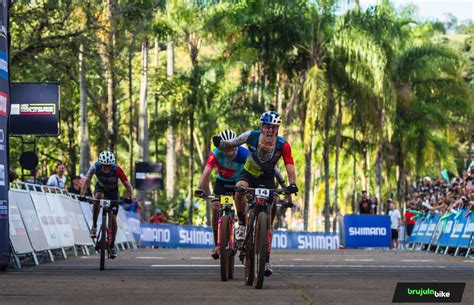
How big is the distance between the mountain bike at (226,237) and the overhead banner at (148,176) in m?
28.9

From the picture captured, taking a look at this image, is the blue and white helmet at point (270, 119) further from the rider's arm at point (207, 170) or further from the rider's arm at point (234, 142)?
the rider's arm at point (207, 170)

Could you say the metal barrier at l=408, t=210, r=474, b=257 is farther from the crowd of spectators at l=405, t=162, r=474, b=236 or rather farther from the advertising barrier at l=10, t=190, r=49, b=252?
the advertising barrier at l=10, t=190, r=49, b=252

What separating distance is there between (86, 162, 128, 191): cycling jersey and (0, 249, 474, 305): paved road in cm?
127

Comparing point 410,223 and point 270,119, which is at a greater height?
point 270,119

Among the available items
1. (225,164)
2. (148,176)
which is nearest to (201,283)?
(225,164)

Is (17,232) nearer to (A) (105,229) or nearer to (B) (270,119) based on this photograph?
(A) (105,229)

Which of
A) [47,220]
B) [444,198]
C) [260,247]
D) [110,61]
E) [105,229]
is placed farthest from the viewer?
[110,61]

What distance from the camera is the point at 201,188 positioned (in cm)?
1659

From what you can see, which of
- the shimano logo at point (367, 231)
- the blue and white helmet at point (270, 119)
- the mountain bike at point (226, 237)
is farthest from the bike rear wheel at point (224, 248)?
the shimano logo at point (367, 231)

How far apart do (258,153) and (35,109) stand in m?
11.0

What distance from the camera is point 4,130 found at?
57.7 feet

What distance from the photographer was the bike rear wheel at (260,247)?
1373 cm

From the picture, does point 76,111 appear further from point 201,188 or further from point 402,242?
point 201,188

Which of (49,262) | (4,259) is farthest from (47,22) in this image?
(4,259)
